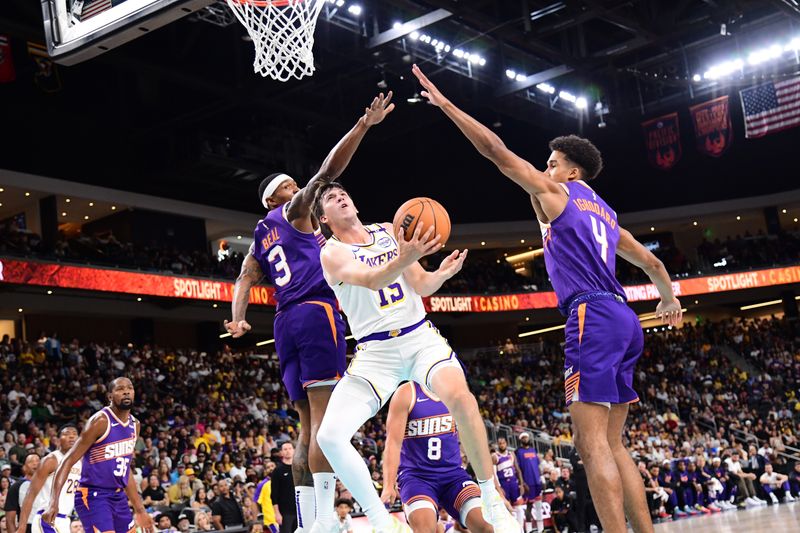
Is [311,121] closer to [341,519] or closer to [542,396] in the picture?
[542,396]

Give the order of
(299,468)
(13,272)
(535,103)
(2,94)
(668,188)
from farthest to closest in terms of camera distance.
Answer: (668,188) → (535,103) → (2,94) → (13,272) → (299,468)

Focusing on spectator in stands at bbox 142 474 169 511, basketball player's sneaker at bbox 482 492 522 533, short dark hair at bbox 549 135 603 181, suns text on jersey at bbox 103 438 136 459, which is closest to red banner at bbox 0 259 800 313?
spectator in stands at bbox 142 474 169 511

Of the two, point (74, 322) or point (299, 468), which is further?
point (74, 322)

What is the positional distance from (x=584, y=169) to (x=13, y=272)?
23.3 metres

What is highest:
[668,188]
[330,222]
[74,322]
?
[668,188]

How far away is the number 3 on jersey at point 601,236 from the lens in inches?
218

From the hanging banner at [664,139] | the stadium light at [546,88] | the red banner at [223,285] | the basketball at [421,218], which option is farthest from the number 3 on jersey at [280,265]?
the hanging banner at [664,139]

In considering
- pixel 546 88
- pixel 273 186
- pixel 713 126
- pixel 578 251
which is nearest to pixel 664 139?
pixel 713 126

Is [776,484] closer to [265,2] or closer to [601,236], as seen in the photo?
[265,2]

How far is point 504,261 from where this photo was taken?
1725 inches

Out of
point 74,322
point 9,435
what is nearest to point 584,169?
point 9,435

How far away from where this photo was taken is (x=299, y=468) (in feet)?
21.3

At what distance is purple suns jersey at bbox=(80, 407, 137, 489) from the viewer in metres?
8.85

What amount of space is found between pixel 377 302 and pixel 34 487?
19.3 ft
